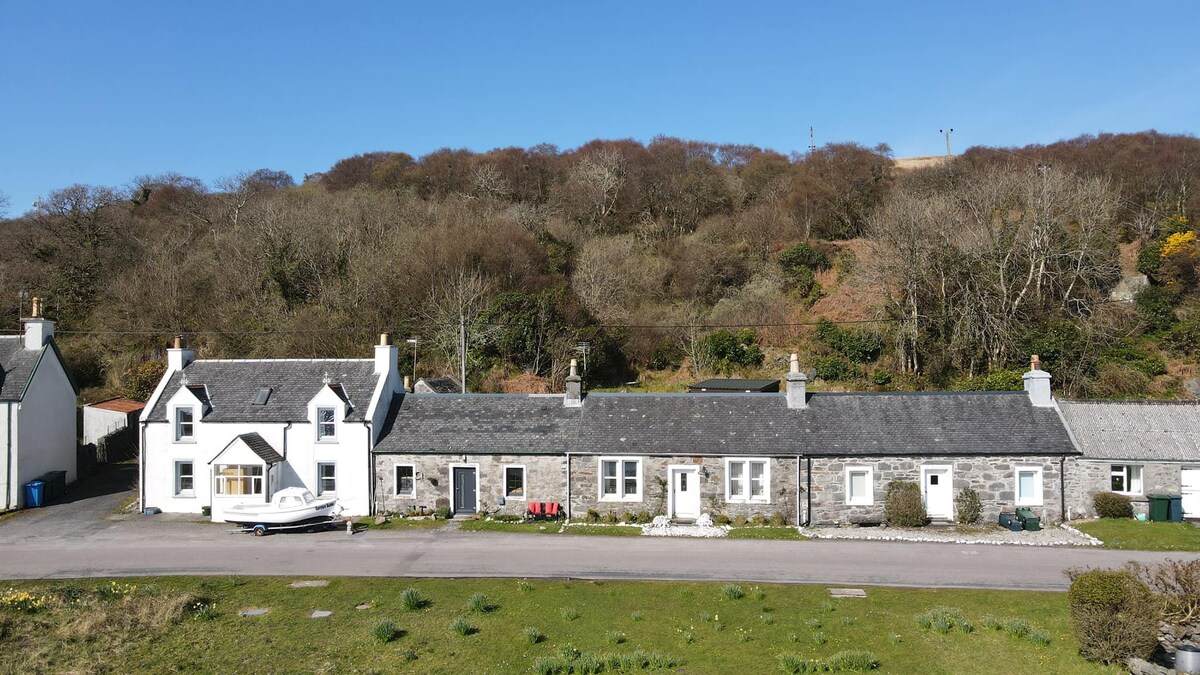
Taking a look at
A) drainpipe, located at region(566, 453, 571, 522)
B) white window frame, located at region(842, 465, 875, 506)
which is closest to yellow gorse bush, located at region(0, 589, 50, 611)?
drainpipe, located at region(566, 453, 571, 522)

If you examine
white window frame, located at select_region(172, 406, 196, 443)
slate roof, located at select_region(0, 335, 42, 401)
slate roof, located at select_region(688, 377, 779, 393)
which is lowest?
white window frame, located at select_region(172, 406, 196, 443)

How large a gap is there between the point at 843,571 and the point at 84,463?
32883 mm

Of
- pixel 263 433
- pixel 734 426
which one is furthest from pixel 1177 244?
pixel 263 433

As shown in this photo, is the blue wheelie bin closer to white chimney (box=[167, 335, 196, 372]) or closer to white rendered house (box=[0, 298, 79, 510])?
white rendered house (box=[0, 298, 79, 510])

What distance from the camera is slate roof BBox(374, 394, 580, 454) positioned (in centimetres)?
2605

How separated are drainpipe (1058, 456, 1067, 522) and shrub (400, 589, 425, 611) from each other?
1973cm

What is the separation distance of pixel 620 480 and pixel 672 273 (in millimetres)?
29966

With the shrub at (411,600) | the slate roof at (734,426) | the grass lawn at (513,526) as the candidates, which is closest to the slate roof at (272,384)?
the slate roof at (734,426)

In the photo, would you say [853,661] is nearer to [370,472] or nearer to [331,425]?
[370,472]

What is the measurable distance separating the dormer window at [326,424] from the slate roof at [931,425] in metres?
15.9

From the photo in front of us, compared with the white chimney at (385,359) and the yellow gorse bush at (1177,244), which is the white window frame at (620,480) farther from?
the yellow gorse bush at (1177,244)

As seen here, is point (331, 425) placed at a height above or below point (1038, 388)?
below

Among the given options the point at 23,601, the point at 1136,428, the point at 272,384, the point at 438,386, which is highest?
the point at 272,384

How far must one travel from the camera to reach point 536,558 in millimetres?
20922
